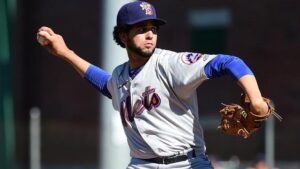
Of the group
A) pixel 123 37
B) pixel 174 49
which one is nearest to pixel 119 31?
pixel 123 37

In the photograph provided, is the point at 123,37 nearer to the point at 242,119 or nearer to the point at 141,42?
the point at 141,42

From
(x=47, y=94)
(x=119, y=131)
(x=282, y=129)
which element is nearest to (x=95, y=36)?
(x=47, y=94)

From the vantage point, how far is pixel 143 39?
5.54 m

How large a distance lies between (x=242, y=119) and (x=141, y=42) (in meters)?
0.79

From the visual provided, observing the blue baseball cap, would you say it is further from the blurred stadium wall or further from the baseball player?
the blurred stadium wall

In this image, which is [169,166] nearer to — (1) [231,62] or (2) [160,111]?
(2) [160,111]

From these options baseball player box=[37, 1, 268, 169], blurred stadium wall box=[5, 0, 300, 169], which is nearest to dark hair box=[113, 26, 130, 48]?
baseball player box=[37, 1, 268, 169]

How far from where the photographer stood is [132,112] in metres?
5.55

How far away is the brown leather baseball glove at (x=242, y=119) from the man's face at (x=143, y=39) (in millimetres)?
589

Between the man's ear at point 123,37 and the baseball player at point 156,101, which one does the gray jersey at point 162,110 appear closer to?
the baseball player at point 156,101

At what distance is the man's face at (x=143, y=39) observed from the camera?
5504 millimetres

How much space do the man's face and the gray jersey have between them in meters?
0.07

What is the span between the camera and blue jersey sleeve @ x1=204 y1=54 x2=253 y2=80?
4918mm

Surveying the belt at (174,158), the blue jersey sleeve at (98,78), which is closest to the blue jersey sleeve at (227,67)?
the belt at (174,158)
